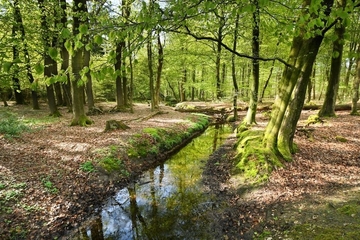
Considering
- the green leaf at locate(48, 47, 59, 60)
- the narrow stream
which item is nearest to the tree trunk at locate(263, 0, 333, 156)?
the narrow stream

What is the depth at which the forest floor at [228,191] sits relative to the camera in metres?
4.89

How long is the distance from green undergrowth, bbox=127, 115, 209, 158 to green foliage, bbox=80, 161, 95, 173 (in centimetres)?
176

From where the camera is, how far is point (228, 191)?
273 inches

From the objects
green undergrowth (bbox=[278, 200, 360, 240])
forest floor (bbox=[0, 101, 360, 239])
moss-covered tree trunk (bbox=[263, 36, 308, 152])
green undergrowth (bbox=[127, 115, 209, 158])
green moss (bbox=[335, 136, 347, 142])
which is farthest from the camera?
green undergrowth (bbox=[127, 115, 209, 158])

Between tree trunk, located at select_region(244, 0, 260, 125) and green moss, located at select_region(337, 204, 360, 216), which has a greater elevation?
tree trunk, located at select_region(244, 0, 260, 125)

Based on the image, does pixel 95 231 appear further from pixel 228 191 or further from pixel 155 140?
pixel 155 140

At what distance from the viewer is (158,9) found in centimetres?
287

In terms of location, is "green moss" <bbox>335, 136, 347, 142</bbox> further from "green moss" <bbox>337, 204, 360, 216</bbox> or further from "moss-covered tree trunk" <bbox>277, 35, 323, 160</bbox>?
"green moss" <bbox>337, 204, 360, 216</bbox>

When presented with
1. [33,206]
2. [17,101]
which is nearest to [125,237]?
[33,206]

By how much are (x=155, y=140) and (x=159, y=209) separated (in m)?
5.00

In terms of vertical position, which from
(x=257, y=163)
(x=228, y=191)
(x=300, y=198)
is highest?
(x=257, y=163)

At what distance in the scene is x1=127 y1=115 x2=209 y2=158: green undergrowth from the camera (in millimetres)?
9850

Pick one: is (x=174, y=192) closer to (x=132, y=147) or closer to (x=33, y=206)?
(x=132, y=147)

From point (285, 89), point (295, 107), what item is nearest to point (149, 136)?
point (285, 89)
